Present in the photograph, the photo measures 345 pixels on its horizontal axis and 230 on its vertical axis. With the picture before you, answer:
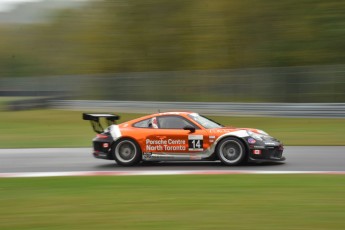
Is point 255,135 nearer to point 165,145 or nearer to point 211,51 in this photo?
point 165,145

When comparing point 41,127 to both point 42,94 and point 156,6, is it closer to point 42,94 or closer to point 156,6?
point 156,6

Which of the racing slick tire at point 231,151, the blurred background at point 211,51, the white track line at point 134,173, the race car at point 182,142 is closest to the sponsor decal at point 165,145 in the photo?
the race car at point 182,142

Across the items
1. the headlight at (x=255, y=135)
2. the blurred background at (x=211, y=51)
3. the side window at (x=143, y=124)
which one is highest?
the blurred background at (x=211, y=51)

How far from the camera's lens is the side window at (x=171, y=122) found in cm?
1347

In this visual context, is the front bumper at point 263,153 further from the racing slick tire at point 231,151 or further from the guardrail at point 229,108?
the guardrail at point 229,108

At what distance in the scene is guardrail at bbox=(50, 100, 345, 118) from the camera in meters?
26.0

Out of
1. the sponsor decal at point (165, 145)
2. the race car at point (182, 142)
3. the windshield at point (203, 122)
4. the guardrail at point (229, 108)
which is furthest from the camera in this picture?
the guardrail at point (229, 108)

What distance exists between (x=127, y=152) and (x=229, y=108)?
50.3ft

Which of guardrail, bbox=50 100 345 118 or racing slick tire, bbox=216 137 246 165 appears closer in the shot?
racing slick tire, bbox=216 137 246 165

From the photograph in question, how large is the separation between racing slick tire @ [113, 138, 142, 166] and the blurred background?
1534cm

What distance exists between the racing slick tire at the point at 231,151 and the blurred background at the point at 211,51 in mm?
15006
